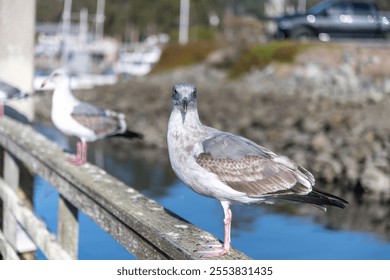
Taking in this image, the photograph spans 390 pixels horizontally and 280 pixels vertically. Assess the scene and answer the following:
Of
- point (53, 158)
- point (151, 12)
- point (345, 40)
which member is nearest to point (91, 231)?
point (53, 158)

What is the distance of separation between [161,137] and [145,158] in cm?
252

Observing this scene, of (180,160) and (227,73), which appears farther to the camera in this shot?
(227,73)

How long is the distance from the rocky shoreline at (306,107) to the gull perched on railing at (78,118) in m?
6.44

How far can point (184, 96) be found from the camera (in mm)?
3268

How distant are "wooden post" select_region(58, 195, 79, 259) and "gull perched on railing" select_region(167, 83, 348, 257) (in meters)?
1.61

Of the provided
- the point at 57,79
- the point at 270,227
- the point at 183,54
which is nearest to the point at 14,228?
the point at 57,79

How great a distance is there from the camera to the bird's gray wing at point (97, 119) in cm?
598

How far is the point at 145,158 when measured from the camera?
55.6 feet

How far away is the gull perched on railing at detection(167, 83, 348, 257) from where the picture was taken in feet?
10.9

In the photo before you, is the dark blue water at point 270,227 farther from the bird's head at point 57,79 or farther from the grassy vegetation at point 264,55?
the grassy vegetation at point 264,55

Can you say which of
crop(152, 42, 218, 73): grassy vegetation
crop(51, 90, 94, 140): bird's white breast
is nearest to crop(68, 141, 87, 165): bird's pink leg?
crop(51, 90, 94, 140): bird's white breast

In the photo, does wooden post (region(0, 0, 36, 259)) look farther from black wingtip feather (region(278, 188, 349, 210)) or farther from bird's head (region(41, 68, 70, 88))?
black wingtip feather (region(278, 188, 349, 210))

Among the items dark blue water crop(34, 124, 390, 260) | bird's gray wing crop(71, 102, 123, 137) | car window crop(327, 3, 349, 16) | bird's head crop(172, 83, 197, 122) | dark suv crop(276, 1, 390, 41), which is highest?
car window crop(327, 3, 349, 16)
